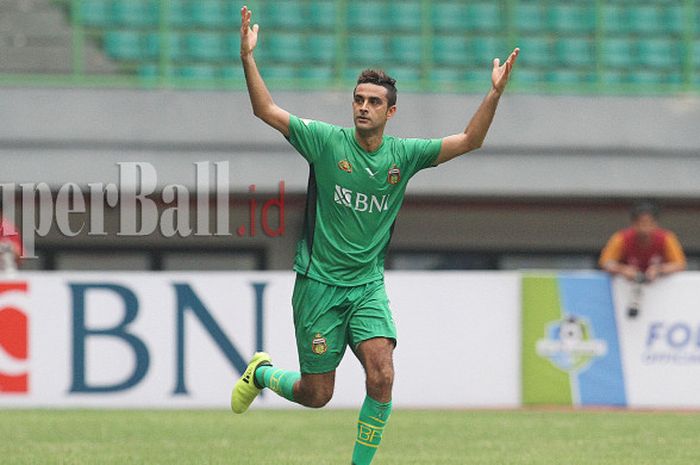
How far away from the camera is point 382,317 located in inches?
271

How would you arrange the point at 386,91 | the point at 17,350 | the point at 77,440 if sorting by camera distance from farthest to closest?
the point at 17,350 < the point at 77,440 < the point at 386,91

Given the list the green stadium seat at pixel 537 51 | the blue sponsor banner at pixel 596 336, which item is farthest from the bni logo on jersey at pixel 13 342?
the green stadium seat at pixel 537 51

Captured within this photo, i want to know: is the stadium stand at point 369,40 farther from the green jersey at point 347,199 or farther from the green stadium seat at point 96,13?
the green jersey at point 347,199

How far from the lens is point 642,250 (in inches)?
531

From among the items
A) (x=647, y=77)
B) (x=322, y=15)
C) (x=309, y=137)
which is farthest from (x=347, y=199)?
(x=647, y=77)

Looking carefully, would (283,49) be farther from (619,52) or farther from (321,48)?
(619,52)

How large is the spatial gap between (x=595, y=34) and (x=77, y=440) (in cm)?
1183

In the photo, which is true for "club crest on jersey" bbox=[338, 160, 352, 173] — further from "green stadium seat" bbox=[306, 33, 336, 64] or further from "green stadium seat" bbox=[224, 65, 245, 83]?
"green stadium seat" bbox=[306, 33, 336, 64]

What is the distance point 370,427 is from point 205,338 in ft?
21.3

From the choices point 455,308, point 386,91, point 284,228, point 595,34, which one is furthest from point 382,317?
point 595,34

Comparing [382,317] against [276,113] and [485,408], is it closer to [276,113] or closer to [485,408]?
[276,113]

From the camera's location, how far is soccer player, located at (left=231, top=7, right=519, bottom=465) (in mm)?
6832

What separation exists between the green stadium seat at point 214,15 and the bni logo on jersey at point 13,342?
6.83 meters

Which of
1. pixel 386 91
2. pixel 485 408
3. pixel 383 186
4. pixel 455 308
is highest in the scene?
pixel 386 91
